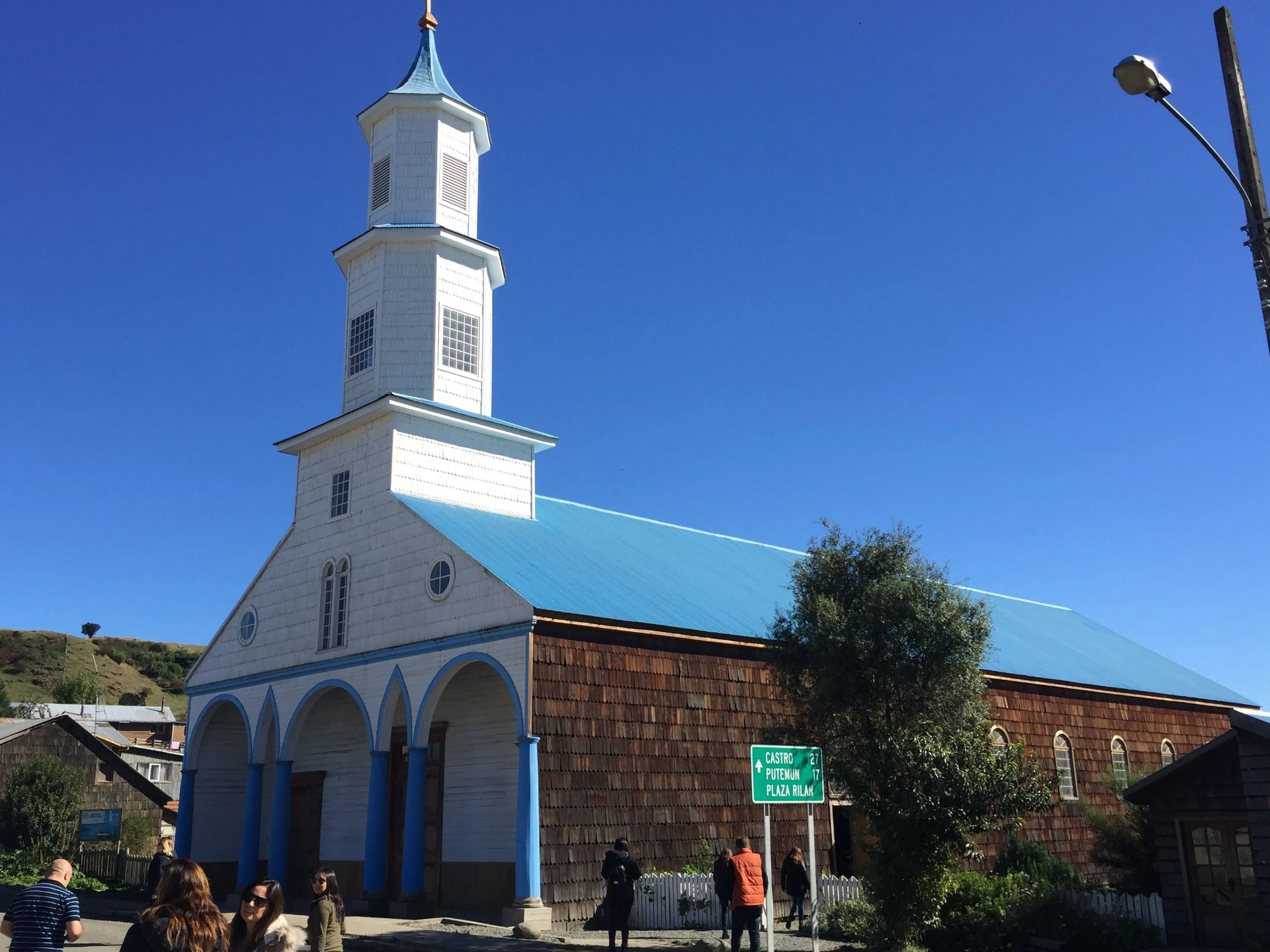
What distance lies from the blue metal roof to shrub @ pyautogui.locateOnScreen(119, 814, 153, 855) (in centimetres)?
2152

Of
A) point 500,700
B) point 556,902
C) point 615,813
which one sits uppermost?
point 500,700

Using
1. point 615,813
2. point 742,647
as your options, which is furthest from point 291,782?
point 742,647

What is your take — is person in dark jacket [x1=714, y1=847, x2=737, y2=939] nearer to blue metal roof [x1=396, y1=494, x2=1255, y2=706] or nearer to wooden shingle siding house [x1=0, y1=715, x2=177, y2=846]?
blue metal roof [x1=396, y1=494, x2=1255, y2=706]

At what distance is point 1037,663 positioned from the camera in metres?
33.5

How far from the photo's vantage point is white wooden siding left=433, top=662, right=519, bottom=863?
23.4 meters

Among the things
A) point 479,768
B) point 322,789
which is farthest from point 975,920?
point 322,789

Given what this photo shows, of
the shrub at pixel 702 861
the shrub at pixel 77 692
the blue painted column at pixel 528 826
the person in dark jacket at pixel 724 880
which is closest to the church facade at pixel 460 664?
the blue painted column at pixel 528 826

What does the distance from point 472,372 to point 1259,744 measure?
1911 centimetres

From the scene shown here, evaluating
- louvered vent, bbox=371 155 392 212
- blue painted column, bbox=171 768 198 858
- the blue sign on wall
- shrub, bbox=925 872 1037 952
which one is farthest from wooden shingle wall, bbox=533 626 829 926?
the blue sign on wall

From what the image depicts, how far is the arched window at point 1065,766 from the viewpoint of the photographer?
104 feet

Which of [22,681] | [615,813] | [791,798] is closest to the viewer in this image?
[791,798]

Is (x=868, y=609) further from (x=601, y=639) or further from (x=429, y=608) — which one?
(x=429, y=608)

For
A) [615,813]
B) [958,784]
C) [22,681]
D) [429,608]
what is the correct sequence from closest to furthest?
[958,784], [615,813], [429,608], [22,681]

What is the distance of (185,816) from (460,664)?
1212 cm
